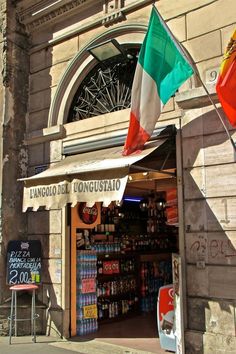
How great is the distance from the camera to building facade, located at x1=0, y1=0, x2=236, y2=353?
256 inches

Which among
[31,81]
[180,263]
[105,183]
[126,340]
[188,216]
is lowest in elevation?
[126,340]

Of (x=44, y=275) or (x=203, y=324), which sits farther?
(x=44, y=275)

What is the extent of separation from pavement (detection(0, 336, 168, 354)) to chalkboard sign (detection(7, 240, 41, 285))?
1.09m

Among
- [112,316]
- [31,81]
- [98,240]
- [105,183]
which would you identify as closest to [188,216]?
[105,183]

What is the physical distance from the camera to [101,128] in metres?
8.44

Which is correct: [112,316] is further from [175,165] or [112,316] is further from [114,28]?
[114,28]

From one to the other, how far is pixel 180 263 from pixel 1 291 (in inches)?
162

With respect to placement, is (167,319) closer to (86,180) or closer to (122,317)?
(86,180)

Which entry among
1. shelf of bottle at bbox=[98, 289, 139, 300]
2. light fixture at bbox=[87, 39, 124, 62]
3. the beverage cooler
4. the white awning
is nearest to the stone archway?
light fixture at bbox=[87, 39, 124, 62]

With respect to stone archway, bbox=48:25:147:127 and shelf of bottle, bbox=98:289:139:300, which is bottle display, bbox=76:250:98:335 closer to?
shelf of bottle, bbox=98:289:139:300

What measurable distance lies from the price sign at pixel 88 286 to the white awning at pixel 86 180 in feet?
6.54

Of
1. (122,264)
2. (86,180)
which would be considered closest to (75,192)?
(86,180)

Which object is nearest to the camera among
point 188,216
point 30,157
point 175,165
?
point 188,216

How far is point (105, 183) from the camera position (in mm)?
6742
